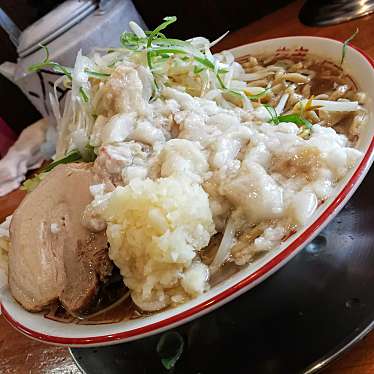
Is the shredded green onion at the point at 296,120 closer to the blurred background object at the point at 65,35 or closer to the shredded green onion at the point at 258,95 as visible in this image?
the shredded green onion at the point at 258,95

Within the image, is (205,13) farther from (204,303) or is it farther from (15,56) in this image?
→ (204,303)

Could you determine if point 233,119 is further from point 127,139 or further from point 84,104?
point 84,104

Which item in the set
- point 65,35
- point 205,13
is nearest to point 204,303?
point 65,35

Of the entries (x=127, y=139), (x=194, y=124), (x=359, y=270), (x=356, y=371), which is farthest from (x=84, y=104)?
(x=356, y=371)

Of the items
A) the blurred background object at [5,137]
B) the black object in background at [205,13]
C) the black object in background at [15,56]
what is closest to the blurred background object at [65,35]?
the black object in background at [205,13]

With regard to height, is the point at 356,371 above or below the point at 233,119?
below

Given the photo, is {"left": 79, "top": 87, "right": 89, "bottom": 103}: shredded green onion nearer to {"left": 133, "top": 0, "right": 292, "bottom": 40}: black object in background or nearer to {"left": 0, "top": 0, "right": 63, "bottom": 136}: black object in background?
{"left": 133, "top": 0, "right": 292, "bottom": 40}: black object in background
